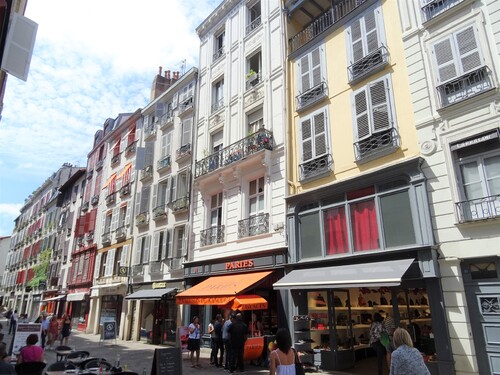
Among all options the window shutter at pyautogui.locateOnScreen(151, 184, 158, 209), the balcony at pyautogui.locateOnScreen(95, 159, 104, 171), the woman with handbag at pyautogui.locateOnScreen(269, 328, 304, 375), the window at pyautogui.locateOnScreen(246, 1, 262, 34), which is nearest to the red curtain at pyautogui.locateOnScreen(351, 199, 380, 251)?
the woman with handbag at pyautogui.locateOnScreen(269, 328, 304, 375)

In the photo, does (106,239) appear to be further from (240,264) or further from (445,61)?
(445,61)

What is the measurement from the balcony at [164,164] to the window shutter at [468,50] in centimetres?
1440

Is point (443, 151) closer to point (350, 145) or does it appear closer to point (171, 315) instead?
point (350, 145)

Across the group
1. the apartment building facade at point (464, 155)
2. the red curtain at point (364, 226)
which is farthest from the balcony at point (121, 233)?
the apartment building facade at point (464, 155)

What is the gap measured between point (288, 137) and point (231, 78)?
5.31m

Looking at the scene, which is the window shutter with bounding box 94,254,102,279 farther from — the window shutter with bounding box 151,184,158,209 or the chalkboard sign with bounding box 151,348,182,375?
the chalkboard sign with bounding box 151,348,182,375

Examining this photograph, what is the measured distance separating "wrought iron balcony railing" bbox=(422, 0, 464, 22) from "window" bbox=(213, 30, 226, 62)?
402 inches

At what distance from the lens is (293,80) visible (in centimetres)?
1406

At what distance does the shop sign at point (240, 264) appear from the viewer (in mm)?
→ 13102

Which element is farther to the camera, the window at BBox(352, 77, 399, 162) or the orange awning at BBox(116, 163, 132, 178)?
the orange awning at BBox(116, 163, 132, 178)

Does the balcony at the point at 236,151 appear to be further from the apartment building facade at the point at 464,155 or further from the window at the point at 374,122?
the apartment building facade at the point at 464,155

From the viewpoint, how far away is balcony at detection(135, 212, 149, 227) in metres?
20.5

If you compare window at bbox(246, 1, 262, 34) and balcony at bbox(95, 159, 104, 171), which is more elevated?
window at bbox(246, 1, 262, 34)

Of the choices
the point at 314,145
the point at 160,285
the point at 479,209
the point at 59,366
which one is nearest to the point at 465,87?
the point at 479,209
